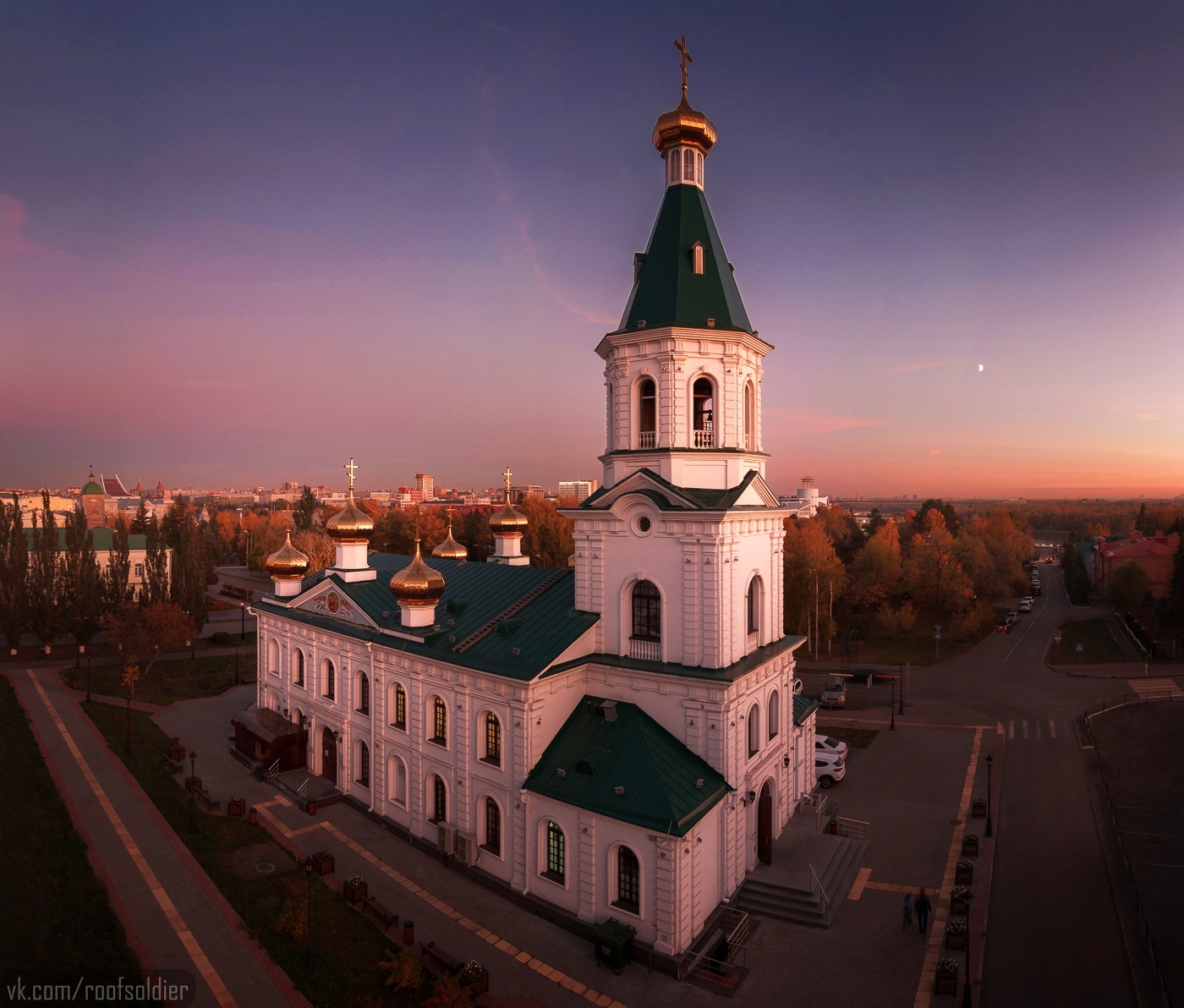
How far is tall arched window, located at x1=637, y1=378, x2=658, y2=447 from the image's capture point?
69.8 feet

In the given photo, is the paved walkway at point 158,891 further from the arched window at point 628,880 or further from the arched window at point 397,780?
the arched window at point 628,880

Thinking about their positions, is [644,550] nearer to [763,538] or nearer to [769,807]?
[763,538]

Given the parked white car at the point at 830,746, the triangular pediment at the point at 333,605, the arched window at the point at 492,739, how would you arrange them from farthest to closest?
the parked white car at the point at 830,746, the triangular pediment at the point at 333,605, the arched window at the point at 492,739

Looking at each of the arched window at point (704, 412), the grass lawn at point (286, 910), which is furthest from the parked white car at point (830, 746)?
the grass lawn at point (286, 910)

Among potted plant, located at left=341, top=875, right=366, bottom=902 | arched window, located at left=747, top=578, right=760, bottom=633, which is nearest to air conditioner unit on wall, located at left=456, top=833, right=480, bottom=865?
potted plant, located at left=341, top=875, right=366, bottom=902

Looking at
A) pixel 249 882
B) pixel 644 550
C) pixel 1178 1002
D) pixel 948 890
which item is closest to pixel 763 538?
pixel 644 550

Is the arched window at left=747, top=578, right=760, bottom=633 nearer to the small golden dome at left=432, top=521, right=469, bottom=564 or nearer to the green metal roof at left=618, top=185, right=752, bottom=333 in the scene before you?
the green metal roof at left=618, top=185, right=752, bottom=333

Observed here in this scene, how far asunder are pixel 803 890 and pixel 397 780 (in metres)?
14.7

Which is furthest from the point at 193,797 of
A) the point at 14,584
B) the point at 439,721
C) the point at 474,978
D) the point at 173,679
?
the point at 14,584

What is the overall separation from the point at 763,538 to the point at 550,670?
8156mm

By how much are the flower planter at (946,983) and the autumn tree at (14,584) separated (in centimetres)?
5805

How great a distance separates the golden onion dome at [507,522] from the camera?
35.5 metres

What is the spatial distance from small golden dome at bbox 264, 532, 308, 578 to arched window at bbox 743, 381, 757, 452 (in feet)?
78.3

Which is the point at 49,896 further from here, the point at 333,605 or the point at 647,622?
the point at 647,622
